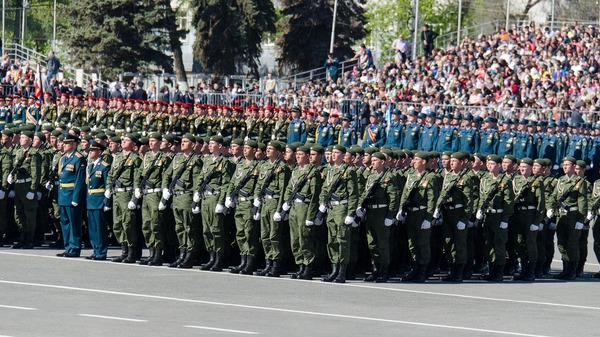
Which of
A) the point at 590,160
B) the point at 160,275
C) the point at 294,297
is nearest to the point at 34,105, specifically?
the point at 590,160

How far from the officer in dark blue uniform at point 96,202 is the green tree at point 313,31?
3775cm

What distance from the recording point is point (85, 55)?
5197cm

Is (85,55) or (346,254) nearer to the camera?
(346,254)

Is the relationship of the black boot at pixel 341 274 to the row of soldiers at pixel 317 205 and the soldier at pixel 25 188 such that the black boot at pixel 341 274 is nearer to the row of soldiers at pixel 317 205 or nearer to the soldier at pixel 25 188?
the row of soldiers at pixel 317 205

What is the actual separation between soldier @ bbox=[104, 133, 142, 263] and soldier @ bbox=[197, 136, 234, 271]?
3.39 feet

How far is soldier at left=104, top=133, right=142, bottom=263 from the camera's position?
18.7m

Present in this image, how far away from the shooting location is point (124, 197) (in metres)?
18.8

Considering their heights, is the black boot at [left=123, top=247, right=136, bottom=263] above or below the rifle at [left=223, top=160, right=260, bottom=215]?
below

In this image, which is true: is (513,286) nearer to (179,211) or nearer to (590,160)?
(179,211)

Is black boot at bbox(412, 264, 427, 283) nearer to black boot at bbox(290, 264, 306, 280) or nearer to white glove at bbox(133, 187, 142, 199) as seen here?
black boot at bbox(290, 264, 306, 280)

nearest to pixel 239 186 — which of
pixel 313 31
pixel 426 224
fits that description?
pixel 426 224

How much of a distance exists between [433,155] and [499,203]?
1.22m

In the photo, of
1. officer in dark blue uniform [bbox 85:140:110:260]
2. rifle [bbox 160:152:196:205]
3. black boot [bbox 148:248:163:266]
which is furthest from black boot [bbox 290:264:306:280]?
officer in dark blue uniform [bbox 85:140:110:260]

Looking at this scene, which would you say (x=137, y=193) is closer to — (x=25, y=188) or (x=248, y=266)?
(x=248, y=266)
